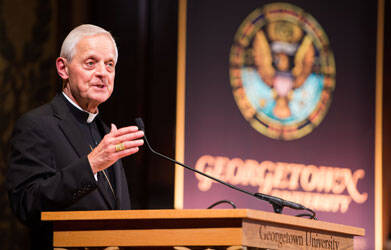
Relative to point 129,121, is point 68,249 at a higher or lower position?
lower

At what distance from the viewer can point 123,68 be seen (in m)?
4.32

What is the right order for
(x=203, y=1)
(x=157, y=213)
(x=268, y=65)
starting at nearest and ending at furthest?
(x=157, y=213), (x=203, y=1), (x=268, y=65)

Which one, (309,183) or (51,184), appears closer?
(51,184)

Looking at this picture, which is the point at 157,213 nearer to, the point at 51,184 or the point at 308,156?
the point at 51,184

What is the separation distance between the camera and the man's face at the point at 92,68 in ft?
7.89

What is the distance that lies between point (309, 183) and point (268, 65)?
0.88 metres

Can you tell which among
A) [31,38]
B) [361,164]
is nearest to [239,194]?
[361,164]

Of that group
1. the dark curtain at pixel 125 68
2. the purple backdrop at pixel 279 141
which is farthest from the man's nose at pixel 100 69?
the purple backdrop at pixel 279 141

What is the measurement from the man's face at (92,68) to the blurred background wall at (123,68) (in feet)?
5.96

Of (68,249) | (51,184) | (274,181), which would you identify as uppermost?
(274,181)

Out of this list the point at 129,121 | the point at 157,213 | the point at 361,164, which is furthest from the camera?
the point at 361,164

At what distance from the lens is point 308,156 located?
5.12 meters

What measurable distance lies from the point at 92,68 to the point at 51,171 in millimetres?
440

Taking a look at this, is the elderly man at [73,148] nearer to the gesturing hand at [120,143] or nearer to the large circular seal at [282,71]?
the gesturing hand at [120,143]
